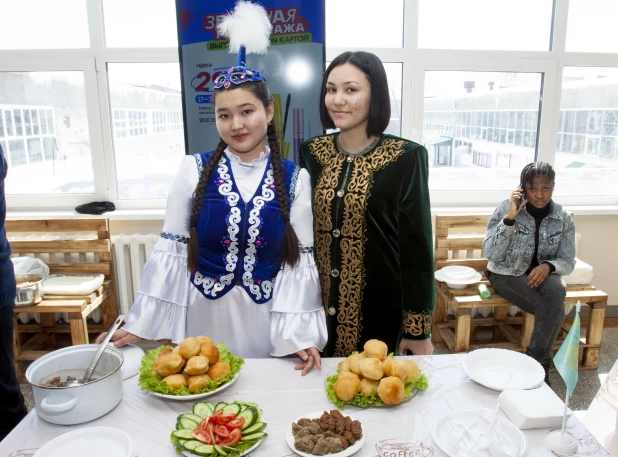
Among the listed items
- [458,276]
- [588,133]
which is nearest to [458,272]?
[458,276]

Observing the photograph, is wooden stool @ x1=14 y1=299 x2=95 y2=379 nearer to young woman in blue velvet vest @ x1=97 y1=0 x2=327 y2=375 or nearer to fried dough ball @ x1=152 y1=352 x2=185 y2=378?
young woman in blue velvet vest @ x1=97 y1=0 x2=327 y2=375

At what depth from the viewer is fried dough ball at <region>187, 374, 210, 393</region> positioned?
3.88 ft

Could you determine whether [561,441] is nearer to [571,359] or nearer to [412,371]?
[571,359]

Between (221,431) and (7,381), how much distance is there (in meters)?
1.44

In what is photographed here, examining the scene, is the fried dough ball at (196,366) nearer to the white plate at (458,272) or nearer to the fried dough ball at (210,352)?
the fried dough ball at (210,352)

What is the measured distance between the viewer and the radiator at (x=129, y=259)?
3324 mm

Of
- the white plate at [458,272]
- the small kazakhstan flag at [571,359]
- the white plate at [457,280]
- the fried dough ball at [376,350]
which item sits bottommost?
the white plate at [457,280]

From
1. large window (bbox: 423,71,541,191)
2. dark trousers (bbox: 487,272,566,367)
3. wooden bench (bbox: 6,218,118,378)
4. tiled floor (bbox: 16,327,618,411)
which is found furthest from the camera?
large window (bbox: 423,71,541,191)

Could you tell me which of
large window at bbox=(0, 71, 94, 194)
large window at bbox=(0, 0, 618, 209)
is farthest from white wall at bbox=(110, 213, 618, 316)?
large window at bbox=(0, 71, 94, 194)

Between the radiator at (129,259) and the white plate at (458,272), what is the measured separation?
1800mm

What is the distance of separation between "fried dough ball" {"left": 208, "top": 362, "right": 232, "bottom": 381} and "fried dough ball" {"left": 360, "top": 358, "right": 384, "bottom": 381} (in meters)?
0.32

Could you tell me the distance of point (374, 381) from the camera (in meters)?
1.17

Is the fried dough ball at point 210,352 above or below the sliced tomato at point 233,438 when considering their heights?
above

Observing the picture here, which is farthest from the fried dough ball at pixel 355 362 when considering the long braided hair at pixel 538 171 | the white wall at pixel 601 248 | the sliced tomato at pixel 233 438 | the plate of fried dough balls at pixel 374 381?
the white wall at pixel 601 248
